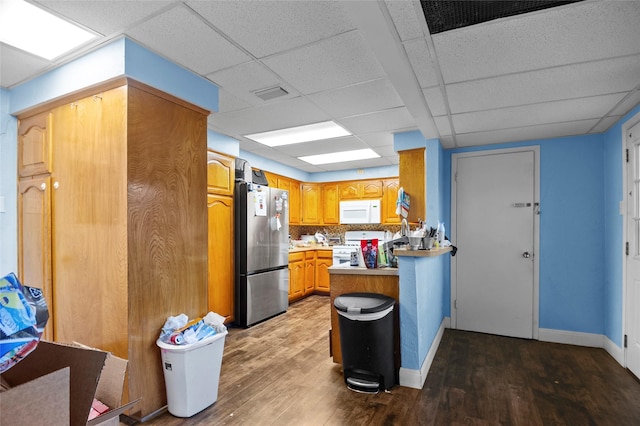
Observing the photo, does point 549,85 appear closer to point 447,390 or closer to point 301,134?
point 447,390

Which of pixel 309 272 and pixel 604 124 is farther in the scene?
pixel 309 272

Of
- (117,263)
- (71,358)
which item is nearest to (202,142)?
(117,263)

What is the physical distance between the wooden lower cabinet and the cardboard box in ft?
13.9

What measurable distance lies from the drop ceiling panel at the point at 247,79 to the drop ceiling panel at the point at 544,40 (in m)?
1.13

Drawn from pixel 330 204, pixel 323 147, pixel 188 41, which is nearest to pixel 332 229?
pixel 330 204

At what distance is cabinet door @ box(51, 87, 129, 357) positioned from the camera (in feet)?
6.69

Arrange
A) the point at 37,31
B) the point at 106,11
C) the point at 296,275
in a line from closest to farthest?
the point at 106,11, the point at 37,31, the point at 296,275

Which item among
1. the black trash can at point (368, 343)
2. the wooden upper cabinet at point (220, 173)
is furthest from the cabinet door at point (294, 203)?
the black trash can at point (368, 343)

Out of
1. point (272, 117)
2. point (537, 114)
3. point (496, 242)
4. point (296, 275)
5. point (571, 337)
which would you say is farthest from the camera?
point (296, 275)

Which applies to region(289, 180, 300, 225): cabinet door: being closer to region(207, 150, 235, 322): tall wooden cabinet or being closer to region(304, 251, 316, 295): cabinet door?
region(304, 251, 316, 295): cabinet door

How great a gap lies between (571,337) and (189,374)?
376cm

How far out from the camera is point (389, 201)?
19.2ft

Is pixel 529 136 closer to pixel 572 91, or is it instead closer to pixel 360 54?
pixel 572 91

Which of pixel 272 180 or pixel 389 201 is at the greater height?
pixel 272 180
